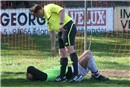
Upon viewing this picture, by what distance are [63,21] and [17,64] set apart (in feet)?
11.7

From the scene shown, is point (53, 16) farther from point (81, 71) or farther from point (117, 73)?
point (117, 73)

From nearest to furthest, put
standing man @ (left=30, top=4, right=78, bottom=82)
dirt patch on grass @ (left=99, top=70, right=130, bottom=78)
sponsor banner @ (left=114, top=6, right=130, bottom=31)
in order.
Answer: standing man @ (left=30, top=4, right=78, bottom=82)
dirt patch on grass @ (left=99, top=70, right=130, bottom=78)
sponsor banner @ (left=114, top=6, right=130, bottom=31)

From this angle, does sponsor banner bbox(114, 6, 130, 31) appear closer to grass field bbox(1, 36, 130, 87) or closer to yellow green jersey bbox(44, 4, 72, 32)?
grass field bbox(1, 36, 130, 87)

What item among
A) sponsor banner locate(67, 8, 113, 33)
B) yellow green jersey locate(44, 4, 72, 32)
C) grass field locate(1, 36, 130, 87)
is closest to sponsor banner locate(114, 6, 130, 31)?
sponsor banner locate(67, 8, 113, 33)

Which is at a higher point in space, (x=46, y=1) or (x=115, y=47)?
(x=46, y=1)

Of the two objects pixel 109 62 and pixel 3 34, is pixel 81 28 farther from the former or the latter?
pixel 109 62

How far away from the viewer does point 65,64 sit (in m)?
9.64

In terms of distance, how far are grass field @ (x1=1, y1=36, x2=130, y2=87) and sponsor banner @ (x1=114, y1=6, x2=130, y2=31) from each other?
2.76 m

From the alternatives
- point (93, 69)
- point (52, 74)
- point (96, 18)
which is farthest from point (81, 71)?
point (96, 18)

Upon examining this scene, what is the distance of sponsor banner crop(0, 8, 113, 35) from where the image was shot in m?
20.7

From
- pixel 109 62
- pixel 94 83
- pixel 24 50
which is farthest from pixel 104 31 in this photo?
pixel 94 83

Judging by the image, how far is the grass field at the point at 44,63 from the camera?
9500mm

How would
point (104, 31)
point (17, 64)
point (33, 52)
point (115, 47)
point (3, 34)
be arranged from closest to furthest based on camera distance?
point (17, 64) < point (33, 52) < point (115, 47) < point (3, 34) < point (104, 31)

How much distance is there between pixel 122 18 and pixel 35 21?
400 cm
